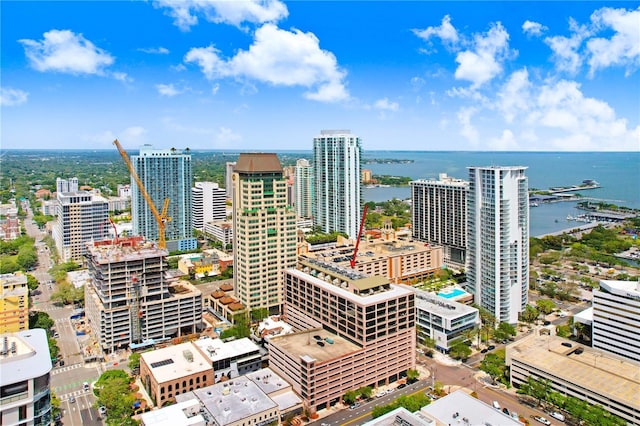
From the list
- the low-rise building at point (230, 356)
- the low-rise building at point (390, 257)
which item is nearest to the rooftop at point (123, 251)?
the low-rise building at point (230, 356)

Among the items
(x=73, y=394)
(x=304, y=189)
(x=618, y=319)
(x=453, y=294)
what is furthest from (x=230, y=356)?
(x=304, y=189)

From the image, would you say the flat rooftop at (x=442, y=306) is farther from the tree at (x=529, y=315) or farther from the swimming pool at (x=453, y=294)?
the tree at (x=529, y=315)

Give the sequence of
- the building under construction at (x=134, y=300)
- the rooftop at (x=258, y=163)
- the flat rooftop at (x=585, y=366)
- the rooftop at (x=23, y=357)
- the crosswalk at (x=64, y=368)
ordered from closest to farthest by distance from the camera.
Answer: the rooftop at (x=23, y=357)
the flat rooftop at (x=585, y=366)
the crosswalk at (x=64, y=368)
the building under construction at (x=134, y=300)
the rooftop at (x=258, y=163)

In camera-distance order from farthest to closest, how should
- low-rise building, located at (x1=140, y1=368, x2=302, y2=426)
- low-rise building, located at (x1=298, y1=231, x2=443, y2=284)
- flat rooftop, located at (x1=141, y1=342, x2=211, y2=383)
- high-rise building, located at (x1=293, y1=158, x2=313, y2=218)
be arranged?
high-rise building, located at (x1=293, y1=158, x2=313, y2=218) → low-rise building, located at (x1=298, y1=231, x2=443, y2=284) → flat rooftop, located at (x1=141, y1=342, x2=211, y2=383) → low-rise building, located at (x1=140, y1=368, x2=302, y2=426)

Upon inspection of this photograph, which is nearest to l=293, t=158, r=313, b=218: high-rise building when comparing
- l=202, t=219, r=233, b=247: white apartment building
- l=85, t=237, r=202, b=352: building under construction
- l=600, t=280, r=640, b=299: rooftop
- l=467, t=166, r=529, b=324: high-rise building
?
l=202, t=219, r=233, b=247: white apartment building

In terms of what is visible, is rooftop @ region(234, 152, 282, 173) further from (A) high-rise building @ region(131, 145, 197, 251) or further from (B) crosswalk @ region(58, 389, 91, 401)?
(A) high-rise building @ region(131, 145, 197, 251)

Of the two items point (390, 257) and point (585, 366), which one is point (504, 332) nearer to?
point (585, 366)
